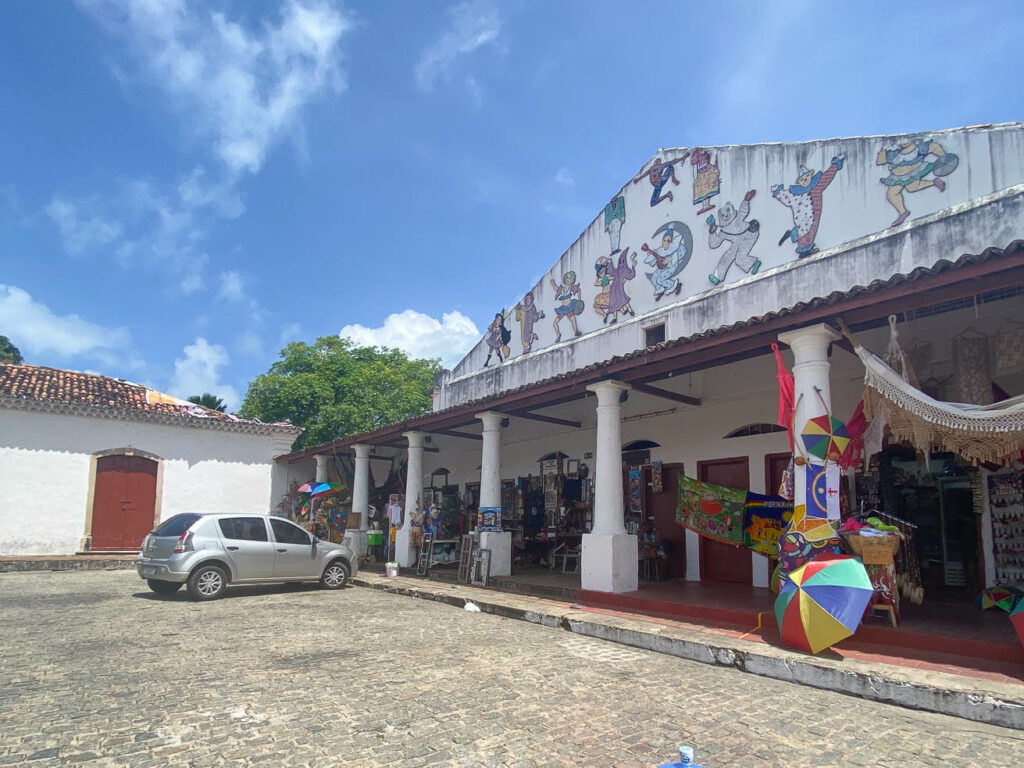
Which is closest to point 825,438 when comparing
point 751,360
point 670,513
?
point 751,360

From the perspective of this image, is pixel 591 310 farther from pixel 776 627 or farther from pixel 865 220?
pixel 776 627

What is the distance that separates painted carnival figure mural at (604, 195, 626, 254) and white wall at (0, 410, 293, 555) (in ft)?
44.7

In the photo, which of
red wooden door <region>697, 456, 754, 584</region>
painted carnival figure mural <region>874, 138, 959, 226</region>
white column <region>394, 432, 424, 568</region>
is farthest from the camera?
white column <region>394, 432, 424, 568</region>

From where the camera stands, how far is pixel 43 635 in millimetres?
7320

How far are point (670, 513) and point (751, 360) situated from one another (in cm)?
327

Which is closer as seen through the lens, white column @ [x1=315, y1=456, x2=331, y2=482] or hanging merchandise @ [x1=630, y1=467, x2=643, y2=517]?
hanging merchandise @ [x1=630, y1=467, x2=643, y2=517]

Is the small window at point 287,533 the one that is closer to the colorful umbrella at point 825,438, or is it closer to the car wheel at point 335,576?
the car wheel at point 335,576

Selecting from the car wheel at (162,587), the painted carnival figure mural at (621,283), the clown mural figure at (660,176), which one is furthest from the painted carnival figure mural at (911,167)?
the car wheel at (162,587)

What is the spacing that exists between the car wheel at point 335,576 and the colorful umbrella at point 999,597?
1003 cm

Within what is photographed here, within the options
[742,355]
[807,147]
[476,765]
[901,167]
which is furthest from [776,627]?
[807,147]

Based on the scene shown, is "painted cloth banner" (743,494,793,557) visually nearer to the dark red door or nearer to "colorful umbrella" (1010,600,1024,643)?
"colorful umbrella" (1010,600,1024,643)

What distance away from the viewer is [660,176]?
→ 14.0 metres

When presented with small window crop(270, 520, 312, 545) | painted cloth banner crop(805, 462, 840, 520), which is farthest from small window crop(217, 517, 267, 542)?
painted cloth banner crop(805, 462, 840, 520)

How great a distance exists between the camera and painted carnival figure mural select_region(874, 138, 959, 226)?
32.7 feet
